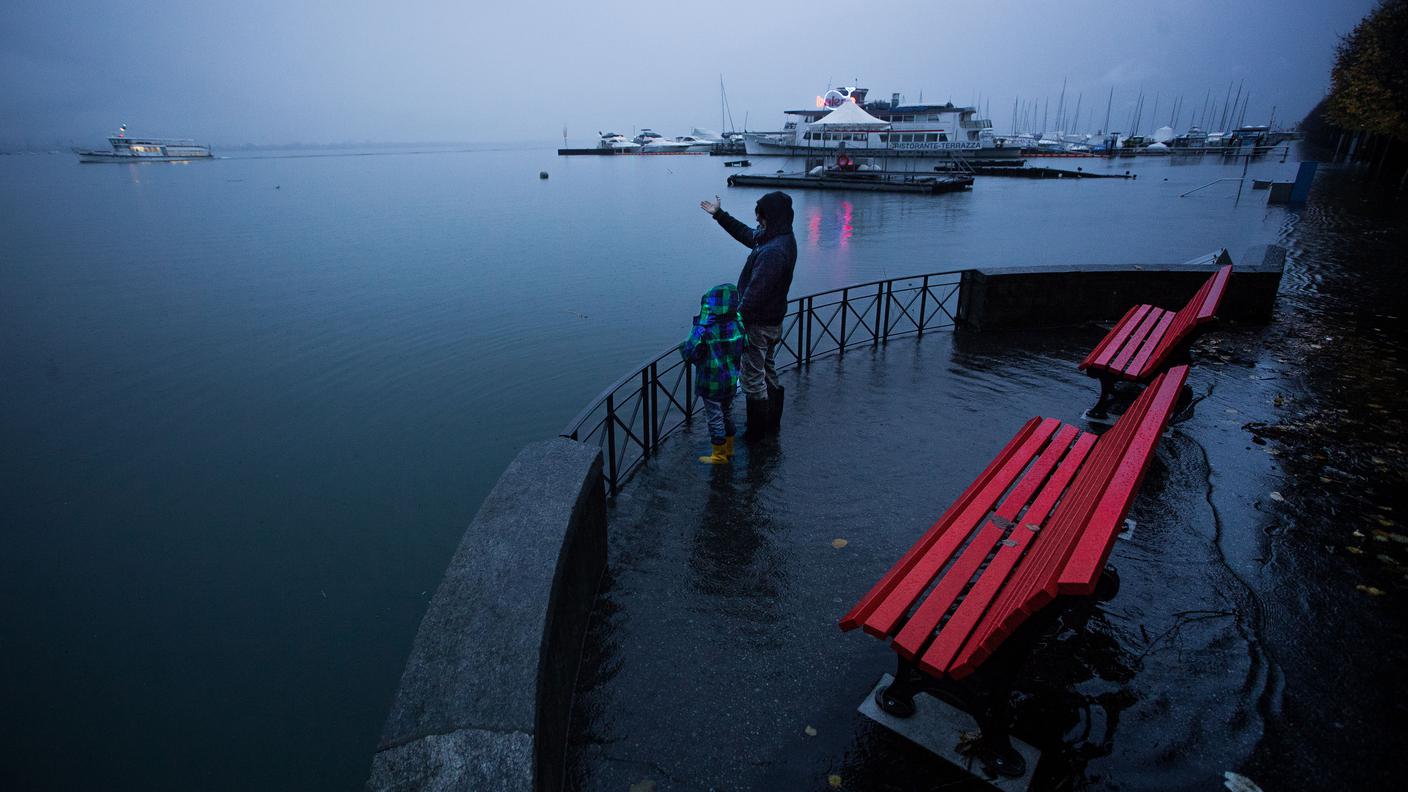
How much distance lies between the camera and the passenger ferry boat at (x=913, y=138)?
71062mm

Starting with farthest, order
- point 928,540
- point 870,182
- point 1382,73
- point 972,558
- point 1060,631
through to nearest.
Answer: point 870,182
point 1382,73
point 1060,631
point 928,540
point 972,558

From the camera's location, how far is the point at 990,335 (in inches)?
357

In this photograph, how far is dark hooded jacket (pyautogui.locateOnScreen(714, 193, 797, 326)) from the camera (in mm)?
5348

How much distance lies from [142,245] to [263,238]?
409 cm

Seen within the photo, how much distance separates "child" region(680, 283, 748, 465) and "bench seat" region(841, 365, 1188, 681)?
2033 millimetres

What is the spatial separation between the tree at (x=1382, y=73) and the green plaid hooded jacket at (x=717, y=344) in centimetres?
3115

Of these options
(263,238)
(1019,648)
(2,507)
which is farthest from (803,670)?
(263,238)

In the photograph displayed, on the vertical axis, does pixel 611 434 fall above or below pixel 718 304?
below

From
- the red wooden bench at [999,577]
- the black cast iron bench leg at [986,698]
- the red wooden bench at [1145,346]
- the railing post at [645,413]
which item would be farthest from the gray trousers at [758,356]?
the black cast iron bench leg at [986,698]

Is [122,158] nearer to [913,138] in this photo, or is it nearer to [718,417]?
[913,138]

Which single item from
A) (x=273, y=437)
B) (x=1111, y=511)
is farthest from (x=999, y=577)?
(x=273, y=437)

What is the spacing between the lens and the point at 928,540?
3.38 m

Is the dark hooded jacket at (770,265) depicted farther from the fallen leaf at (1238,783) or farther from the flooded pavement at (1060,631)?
the fallen leaf at (1238,783)

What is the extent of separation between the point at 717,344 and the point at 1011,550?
2611 mm
